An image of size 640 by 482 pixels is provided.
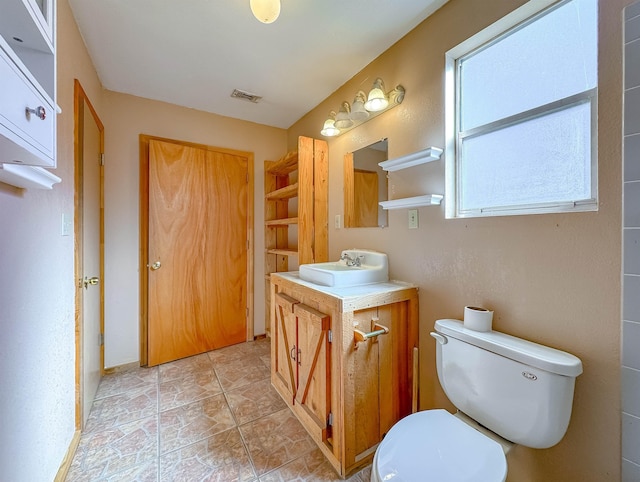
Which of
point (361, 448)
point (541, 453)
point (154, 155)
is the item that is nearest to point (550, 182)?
point (541, 453)

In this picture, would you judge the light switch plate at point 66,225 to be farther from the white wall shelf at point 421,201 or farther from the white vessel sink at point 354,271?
the white wall shelf at point 421,201

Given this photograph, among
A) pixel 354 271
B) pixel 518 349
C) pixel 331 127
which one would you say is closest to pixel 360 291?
pixel 354 271

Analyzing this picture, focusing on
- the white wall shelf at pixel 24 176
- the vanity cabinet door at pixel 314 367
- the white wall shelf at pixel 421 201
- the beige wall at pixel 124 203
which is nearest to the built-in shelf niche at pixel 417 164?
the white wall shelf at pixel 421 201

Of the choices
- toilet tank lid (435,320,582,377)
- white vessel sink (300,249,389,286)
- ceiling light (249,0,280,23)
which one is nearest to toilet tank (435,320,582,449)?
toilet tank lid (435,320,582,377)

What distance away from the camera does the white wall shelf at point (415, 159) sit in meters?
1.32

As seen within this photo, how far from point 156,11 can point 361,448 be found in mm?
2492

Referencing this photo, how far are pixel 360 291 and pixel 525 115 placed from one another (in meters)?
1.08

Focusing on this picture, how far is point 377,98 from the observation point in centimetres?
157

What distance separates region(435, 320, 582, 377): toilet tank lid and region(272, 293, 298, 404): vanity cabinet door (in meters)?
0.85

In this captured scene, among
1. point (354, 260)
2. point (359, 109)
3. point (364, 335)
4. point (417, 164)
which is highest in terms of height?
point (359, 109)

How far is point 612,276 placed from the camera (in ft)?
2.83

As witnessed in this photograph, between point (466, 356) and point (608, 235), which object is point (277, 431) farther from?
point (608, 235)

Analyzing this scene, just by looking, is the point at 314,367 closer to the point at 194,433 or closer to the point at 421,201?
the point at 194,433

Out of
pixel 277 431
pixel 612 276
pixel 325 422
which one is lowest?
pixel 277 431
